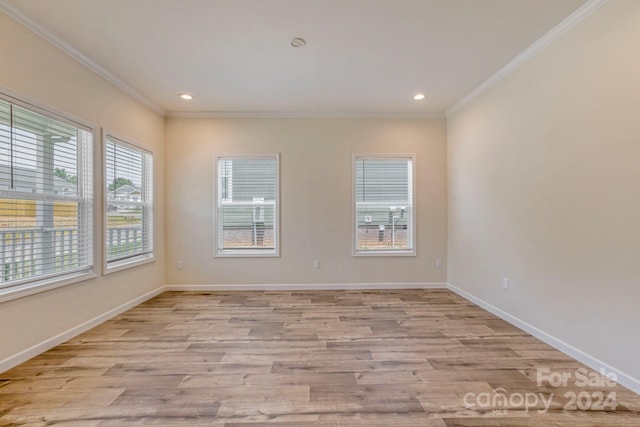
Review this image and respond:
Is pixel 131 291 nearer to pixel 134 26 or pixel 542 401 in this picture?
pixel 134 26

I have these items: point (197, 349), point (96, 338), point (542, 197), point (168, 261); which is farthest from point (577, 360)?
point (168, 261)

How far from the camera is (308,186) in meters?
4.45

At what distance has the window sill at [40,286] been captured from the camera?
2.16 meters

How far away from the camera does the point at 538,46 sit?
2.65m

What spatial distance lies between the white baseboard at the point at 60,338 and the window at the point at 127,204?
506 mm

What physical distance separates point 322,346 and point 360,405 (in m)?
0.82

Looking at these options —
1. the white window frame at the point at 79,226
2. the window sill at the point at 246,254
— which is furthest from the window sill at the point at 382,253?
the white window frame at the point at 79,226

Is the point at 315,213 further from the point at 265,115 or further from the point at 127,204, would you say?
the point at 127,204

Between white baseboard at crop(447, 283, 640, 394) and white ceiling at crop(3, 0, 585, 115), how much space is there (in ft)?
8.95

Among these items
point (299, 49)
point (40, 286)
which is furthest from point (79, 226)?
point (299, 49)

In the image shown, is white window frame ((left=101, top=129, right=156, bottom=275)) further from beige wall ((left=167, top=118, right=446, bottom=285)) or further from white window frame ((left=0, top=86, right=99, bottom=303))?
beige wall ((left=167, top=118, right=446, bottom=285))

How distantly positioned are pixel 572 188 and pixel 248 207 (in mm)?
3902

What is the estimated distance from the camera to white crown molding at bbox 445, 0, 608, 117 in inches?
85.0

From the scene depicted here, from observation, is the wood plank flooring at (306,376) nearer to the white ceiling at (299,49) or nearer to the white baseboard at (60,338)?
the white baseboard at (60,338)
